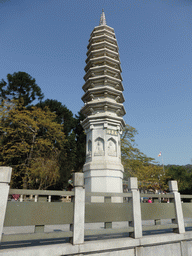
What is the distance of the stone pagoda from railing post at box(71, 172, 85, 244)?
527cm

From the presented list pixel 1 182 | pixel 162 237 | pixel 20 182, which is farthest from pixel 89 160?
pixel 20 182

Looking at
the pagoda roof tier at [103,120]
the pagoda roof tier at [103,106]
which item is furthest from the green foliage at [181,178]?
the pagoda roof tier at [103,120]

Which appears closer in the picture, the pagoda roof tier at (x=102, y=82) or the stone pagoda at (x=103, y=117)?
the stone pagoda at (x=103, y=117)

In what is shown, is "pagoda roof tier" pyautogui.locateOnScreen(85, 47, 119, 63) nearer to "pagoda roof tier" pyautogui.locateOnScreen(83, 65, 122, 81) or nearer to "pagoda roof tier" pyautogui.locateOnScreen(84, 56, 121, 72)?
→ "pagoda roof tier" pyautogui.locateOnScreen(84, 56, 121, 72)

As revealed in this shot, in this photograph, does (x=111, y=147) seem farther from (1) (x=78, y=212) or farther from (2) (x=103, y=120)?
(1) (x=78, y=212)

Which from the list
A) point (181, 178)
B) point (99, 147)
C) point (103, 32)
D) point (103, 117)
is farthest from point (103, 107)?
point (181, 178)

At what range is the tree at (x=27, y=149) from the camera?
18.3m

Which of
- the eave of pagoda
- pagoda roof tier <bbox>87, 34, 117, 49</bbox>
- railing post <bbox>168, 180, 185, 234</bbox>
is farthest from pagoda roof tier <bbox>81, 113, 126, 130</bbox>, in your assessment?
pagoda roof tier <bbox>87, 34, 117, 49</bbox>

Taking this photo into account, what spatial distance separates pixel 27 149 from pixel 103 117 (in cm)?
1175

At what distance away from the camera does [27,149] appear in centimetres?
1883

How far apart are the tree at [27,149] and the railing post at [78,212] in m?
14.4

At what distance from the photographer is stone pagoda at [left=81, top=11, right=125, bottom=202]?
31.6 ft

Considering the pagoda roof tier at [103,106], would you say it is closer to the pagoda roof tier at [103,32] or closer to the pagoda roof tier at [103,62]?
the pagoda roof tier at [103,62]

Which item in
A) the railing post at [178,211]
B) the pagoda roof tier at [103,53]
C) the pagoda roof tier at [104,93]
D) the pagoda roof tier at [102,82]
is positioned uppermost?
the pagoda roof tier at [103,53]
